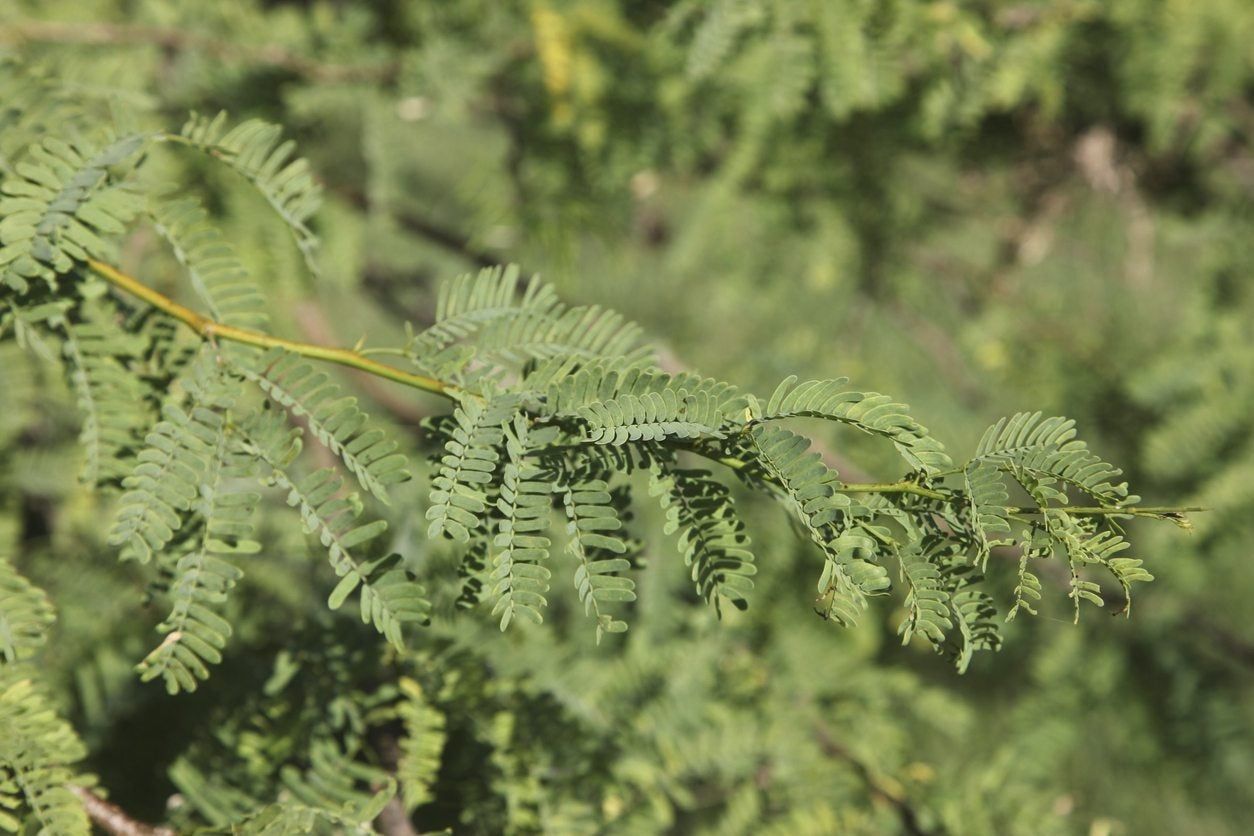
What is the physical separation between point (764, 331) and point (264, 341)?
196cm

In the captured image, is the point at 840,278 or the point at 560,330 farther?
the point at 840,278

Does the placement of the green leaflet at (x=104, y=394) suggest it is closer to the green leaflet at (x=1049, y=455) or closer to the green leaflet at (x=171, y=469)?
the green leaflet at (x=171, y=469)

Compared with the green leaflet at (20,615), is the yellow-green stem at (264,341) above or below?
above

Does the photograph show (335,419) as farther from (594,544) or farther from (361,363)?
(594,544)

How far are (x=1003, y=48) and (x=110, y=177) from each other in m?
1.35

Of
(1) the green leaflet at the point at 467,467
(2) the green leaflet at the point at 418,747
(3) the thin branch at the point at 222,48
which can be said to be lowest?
(2) the green leaflet at the point at 418,747

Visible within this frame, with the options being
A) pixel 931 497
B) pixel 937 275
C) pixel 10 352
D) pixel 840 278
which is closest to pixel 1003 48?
pixel 840 278

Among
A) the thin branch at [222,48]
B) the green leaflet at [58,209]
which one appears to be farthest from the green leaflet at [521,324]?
the thin branch at [222,48]

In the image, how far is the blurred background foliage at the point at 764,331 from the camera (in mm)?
957

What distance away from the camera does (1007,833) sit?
109 cm

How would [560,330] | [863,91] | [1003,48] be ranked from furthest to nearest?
[1003,48]
[863,91]
[560,330]

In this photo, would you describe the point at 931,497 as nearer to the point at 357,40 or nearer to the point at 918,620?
the point at 918,620

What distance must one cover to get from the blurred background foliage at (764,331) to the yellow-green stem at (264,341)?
0.21m

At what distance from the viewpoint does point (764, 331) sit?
254 centimetres
